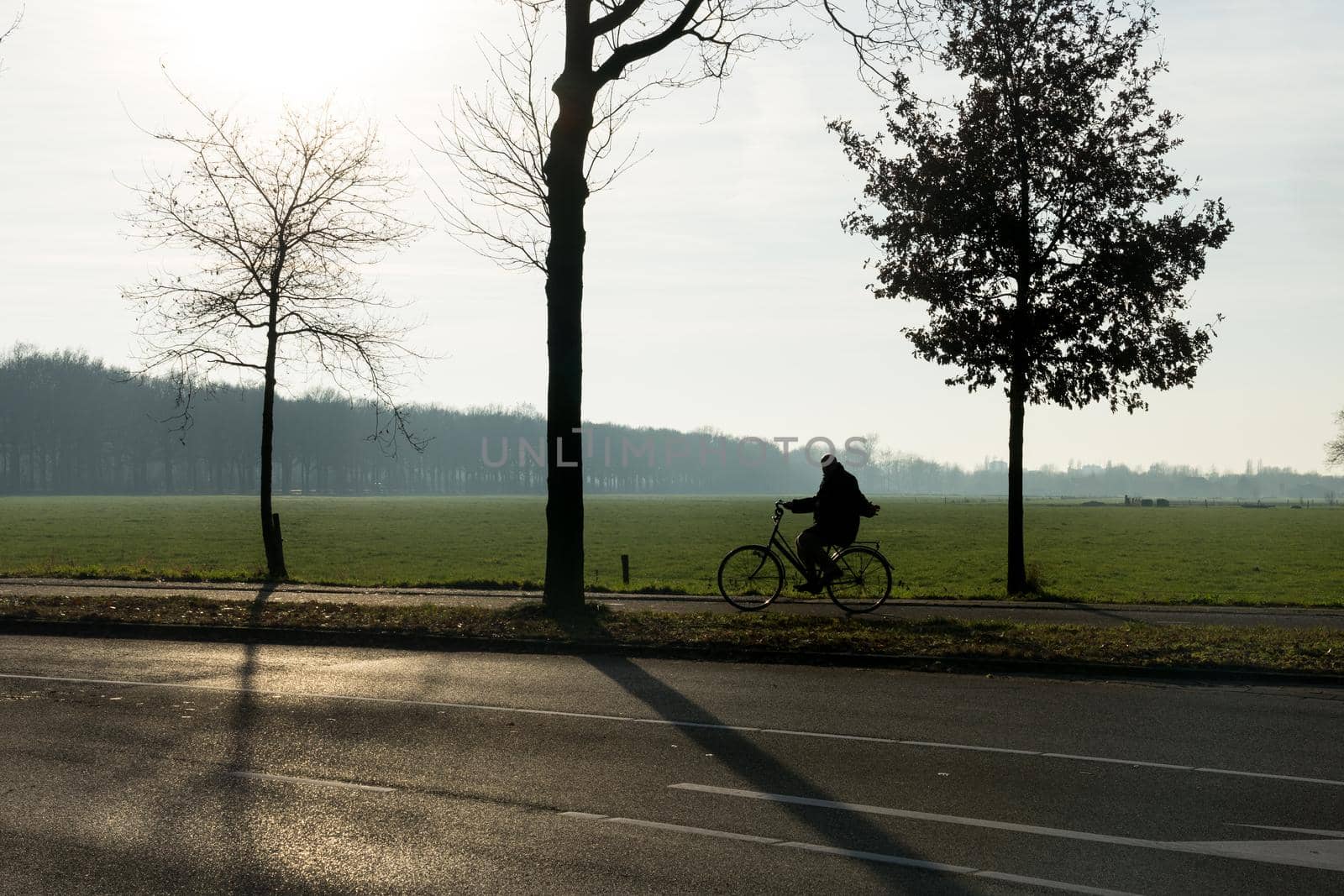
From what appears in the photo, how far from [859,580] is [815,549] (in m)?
0.74

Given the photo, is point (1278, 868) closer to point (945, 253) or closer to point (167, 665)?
point (167, 665)

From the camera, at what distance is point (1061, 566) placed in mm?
36906

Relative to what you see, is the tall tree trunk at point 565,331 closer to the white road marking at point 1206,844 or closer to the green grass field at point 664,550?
the green grass field at point 664,550

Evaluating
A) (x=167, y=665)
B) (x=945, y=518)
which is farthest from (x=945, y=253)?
(x=945, y=518)

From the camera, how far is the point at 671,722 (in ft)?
28.9

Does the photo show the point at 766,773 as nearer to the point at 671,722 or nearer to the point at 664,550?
the point at 671,722

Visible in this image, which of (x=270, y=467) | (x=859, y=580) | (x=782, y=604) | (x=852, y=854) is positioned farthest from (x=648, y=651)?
(x=270, y=467)

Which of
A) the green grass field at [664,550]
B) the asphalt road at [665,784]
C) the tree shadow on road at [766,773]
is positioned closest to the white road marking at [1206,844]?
the asphalt road at [665,784]

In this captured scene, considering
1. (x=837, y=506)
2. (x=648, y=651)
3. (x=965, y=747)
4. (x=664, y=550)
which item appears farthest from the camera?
(x=664, y=550)

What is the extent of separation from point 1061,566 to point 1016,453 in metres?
17.1

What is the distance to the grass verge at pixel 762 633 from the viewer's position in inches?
446

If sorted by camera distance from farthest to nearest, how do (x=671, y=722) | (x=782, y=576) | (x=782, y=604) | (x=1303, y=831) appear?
(x=782, y=604) < (x=782, y=576) < (x=671, y=722) < (x=1303, y=831)

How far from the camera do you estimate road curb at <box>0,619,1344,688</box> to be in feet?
35.0

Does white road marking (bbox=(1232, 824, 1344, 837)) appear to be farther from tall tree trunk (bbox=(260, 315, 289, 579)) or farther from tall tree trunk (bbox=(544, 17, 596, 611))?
tall tree trunk (bbox=(260, 315, 289, 579))
